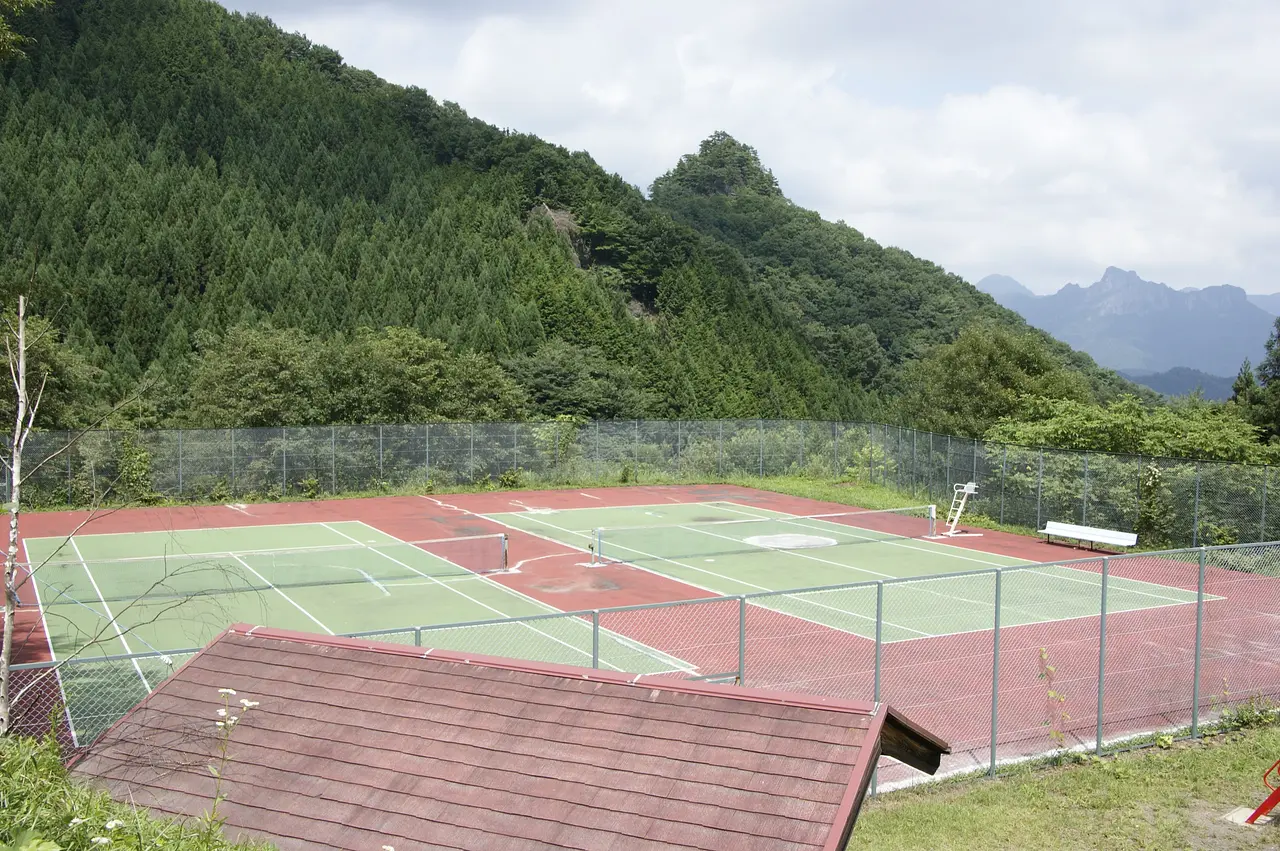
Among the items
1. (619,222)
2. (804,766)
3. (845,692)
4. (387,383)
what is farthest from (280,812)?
(619,222)

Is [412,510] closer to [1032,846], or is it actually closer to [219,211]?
[1032,846]

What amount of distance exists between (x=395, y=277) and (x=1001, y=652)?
7502 cm

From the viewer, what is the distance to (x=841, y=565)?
24984mm

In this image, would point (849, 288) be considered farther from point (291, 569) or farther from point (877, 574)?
point (291, 569)

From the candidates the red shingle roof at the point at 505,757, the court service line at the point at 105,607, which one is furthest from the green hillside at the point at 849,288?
the red shingle roof at the point at 505,757

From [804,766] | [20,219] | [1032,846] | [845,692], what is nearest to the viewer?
[804,766]

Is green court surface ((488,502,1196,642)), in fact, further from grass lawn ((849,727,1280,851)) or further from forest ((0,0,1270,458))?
forest ((0,0,1270,458))

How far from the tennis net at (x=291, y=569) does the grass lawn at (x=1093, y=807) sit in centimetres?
1276

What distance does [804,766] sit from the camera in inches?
211

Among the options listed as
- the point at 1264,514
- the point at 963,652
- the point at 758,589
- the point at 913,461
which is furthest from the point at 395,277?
the point at 963,652

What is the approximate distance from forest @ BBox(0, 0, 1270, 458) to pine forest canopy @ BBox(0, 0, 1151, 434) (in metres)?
0.25

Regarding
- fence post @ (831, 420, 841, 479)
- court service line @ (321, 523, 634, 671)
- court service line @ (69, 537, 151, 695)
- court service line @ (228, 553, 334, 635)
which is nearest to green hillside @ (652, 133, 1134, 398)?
fence post @ (831, 420, 841, 479)

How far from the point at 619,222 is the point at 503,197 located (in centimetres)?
1200

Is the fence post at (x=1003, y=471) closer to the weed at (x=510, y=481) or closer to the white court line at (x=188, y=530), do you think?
the weed at (x=510, y=481)
